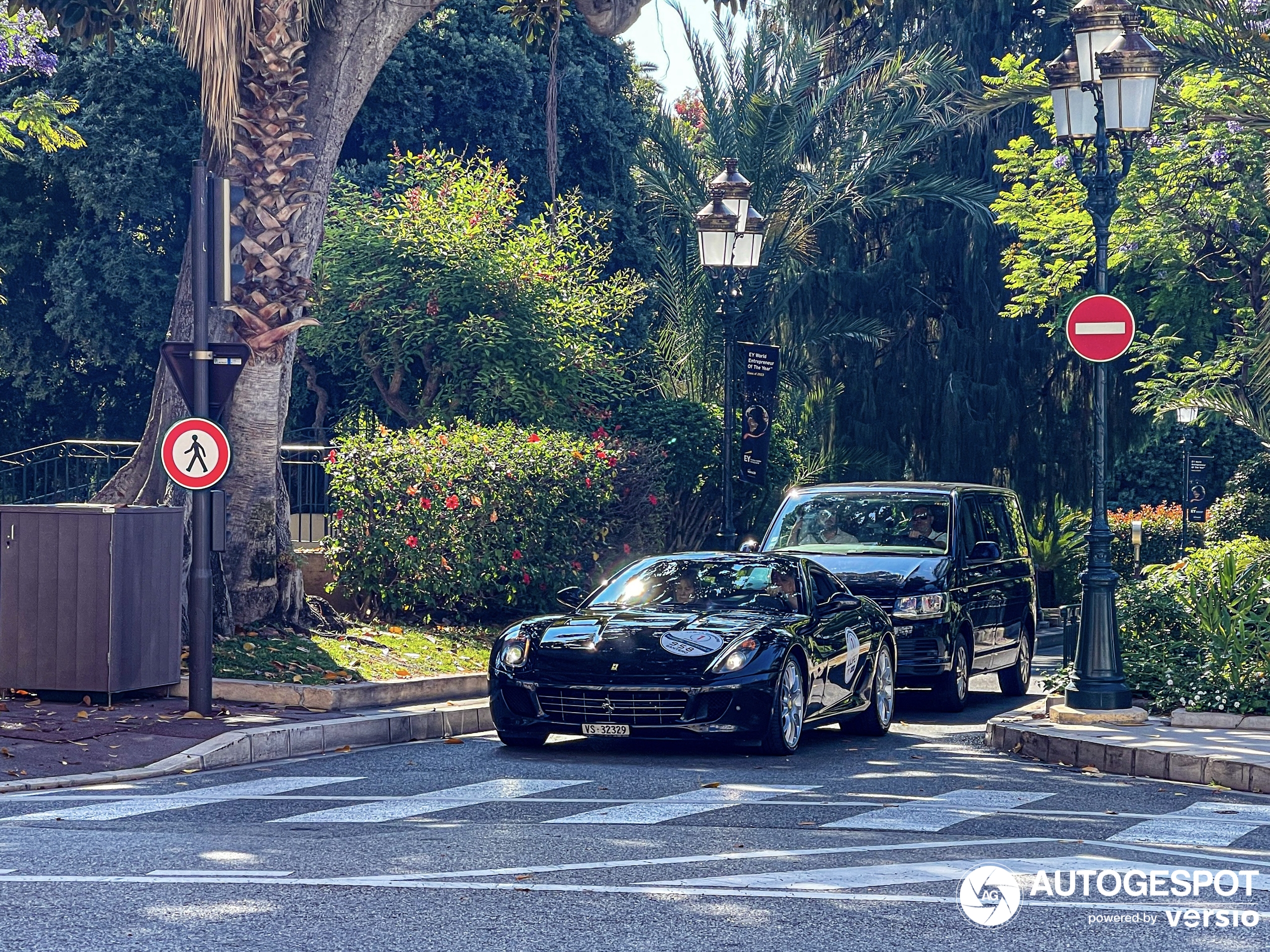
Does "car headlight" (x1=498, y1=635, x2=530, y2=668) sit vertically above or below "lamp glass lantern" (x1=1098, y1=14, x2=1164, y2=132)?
below

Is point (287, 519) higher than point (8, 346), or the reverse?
point (8, 346)

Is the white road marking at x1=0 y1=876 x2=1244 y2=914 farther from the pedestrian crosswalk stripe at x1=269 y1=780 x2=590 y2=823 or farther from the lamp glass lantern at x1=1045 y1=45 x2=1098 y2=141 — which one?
the lamp glass lantern at x1=1045 y1=45 x2=1098 y2=141

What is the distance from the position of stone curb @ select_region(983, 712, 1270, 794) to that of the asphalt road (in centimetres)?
22

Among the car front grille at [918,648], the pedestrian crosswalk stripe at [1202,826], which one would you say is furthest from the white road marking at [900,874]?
the car front grille at [918,648]

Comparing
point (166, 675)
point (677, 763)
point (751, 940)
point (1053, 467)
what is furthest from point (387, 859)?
point (1053, 467)

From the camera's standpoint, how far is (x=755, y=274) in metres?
21.7

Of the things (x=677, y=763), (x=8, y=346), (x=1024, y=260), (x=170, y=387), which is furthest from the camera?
(x=8, y=346)

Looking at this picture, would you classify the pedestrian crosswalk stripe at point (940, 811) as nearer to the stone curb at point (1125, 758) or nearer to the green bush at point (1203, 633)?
the stone curb at point (1125, 758)

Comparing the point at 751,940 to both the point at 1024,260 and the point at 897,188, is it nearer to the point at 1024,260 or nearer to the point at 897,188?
the point at 1024,260

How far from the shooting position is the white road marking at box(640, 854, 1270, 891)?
745 centimetres

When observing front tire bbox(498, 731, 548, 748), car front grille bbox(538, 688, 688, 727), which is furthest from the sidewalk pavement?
front tire bbox(498, 731, 548, 748)

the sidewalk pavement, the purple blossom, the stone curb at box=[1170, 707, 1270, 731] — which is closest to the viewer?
the sidewalk pavement

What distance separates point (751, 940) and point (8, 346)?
95.4 ft

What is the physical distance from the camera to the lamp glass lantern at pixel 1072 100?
14914mm
